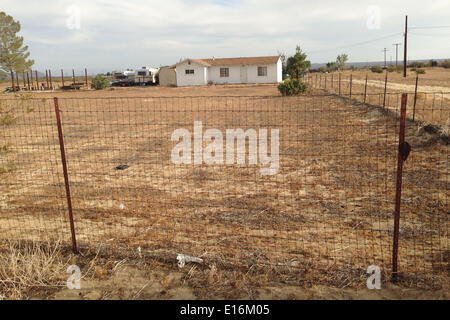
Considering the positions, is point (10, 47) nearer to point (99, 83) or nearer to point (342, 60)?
point (99, 83)

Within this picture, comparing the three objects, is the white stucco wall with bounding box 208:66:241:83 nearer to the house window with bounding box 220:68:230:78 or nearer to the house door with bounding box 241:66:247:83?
the house window with bounding box 220:68:230:78

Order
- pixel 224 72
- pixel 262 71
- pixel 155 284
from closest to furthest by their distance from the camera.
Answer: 1. pixel 155 284
2. pixel 262 71
3. pixel 224 72

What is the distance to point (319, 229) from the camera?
18.5ft

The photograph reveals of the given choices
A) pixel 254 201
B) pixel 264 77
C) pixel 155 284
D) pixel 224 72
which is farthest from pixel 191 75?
pixel 155 284

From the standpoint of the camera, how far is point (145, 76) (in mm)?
52031

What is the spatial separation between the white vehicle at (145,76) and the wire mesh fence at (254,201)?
4118 cm

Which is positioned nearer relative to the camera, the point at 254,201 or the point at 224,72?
the point at 254,201

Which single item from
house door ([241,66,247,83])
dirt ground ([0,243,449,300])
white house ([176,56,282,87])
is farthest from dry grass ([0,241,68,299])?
house door ([241,66,247,83])

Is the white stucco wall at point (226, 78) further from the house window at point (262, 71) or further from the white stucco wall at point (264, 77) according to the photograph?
the house window at point (262, 71)

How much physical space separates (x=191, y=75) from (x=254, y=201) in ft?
135

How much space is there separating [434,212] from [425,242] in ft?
3.91

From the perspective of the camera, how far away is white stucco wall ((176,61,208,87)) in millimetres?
46000

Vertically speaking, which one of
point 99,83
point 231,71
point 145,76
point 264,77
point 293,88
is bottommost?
point 293,88

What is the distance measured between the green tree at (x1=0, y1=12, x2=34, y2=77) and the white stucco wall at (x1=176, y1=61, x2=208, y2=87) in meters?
20.2
